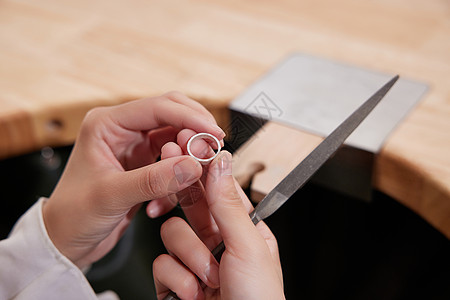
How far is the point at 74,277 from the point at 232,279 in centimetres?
19

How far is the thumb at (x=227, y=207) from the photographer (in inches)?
14.9

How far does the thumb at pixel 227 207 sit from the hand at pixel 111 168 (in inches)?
0.8

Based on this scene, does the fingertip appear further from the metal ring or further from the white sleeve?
the white sleeve

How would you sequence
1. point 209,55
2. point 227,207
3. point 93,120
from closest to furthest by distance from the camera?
1. point 227,207
2. point 93,120
3. point 209,55

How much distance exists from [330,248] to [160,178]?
427 millimetres

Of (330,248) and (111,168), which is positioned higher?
(111,168)

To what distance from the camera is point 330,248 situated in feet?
2.44

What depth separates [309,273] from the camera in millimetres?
777

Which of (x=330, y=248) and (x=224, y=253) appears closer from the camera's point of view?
(x=224, y=253)

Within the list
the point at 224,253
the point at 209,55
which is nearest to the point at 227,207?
the point at 224,253

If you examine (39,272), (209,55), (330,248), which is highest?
(209,55)

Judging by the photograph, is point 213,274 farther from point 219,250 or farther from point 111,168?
point 111,168

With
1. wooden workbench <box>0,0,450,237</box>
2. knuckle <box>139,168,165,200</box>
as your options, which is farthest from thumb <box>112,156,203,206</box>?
wooden workbench <box>0,0,450,237</box>

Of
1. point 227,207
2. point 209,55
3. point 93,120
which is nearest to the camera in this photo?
point 227,207
